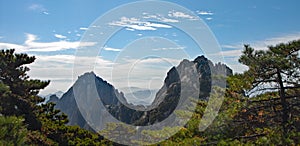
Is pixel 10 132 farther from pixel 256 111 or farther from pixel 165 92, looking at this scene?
pixel 165 92

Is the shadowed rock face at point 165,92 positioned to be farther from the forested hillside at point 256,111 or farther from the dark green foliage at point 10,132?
the dark green foliage at point 10,132

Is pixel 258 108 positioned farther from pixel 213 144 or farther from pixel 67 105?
pixel 67 105

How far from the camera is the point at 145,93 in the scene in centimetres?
551

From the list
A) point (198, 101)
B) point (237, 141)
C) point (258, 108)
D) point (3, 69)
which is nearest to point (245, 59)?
point (258, 108)

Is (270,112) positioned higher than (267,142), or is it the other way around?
(270,112)

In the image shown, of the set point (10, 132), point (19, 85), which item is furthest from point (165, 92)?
point (10, 132)

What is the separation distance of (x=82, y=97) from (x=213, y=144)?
407cm

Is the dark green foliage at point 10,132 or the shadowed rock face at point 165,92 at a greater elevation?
the shadowed rock face at point 165,92

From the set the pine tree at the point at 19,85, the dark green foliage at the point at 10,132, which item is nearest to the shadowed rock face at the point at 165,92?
the pine tree at the point at 19,85

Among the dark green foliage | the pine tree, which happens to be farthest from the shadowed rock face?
the dark green foliage

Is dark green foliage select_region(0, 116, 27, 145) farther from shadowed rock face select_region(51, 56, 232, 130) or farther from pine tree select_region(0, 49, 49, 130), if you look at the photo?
pine tree select_region(0, 49, 49, 130)

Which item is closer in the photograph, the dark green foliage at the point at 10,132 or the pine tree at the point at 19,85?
the dark green foliage at the point at 10,132

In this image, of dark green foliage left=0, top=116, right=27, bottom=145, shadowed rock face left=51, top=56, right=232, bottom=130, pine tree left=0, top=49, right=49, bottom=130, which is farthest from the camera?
pine tree left=0, top=49, right=49, bottom=130

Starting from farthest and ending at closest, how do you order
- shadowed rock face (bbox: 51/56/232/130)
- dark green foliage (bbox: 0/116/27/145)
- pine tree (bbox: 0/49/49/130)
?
pine tree (bbox: 0/49/49/130) < shadowed rock face (bbox: 51/56/232/130) < dark green foliage (bbox: 0/116/27/145)
